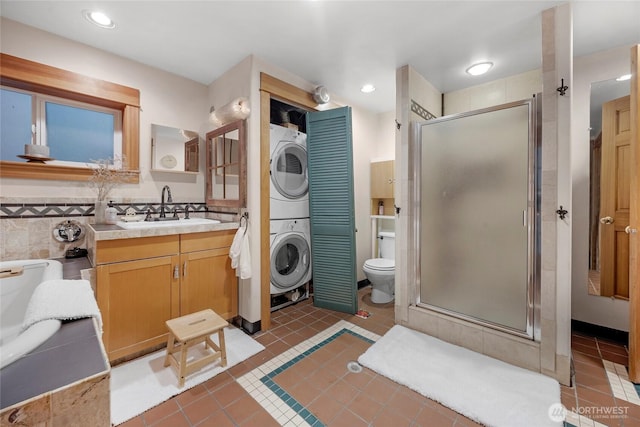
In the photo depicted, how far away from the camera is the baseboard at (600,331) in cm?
210

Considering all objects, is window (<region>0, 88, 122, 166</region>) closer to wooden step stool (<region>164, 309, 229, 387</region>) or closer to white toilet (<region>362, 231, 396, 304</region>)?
wooden step stool (<region>164, 309, 229, 387</region>)

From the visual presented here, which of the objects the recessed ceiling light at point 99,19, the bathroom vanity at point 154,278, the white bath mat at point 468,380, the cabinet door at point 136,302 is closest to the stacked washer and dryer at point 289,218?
the bathroom vanity at point 154,278

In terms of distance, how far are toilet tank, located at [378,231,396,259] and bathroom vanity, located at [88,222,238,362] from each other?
183 cm

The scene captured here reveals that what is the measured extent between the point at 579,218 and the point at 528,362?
1374mm

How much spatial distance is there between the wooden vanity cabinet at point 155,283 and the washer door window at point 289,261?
17.8 inches

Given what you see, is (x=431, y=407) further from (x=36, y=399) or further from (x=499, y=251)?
(x=36, y=399)

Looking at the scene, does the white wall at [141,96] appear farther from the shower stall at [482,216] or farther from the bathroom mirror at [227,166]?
the shower stall at [482,216]

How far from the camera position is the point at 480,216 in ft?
6.56

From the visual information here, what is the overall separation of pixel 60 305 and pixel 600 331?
3575mm

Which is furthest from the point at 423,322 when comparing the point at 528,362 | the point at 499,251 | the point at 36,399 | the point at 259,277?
the point at 36,399

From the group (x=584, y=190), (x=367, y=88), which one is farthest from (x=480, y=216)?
(x=367, y=88)

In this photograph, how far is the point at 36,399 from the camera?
0.51 meters

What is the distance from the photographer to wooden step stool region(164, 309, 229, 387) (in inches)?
63.9

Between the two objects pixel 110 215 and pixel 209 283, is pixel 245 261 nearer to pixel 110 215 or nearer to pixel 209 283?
pixel 209 283
